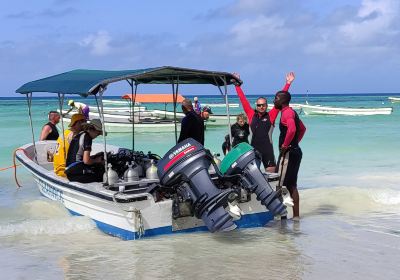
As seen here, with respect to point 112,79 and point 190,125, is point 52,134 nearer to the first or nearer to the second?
point 190,125

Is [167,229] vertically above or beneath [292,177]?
beneath

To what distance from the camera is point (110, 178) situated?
662 centimetres

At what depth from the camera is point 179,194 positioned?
614 centimetres

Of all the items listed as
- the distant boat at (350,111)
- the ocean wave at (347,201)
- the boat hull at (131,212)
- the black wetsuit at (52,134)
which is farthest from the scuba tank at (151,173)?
the distant boat at (350,111)

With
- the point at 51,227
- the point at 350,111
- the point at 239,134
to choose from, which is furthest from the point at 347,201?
the point at 350,111

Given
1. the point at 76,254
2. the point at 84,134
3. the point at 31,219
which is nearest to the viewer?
the point at 76,254

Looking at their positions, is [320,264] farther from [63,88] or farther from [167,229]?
[63,88]

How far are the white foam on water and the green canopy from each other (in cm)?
169

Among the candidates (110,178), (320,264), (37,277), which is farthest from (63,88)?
(320,264)

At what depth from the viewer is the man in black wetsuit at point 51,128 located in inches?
436

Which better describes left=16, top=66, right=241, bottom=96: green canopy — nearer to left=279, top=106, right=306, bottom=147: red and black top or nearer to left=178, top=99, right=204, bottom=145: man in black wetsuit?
left=178, top=99, right=204, bottom=145: man in black wetsuit

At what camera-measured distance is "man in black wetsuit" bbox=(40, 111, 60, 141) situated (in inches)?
436

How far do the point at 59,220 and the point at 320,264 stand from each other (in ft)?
11.6

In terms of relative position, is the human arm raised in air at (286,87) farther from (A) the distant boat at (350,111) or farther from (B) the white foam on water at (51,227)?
(A) the distant boat at (350,111)
